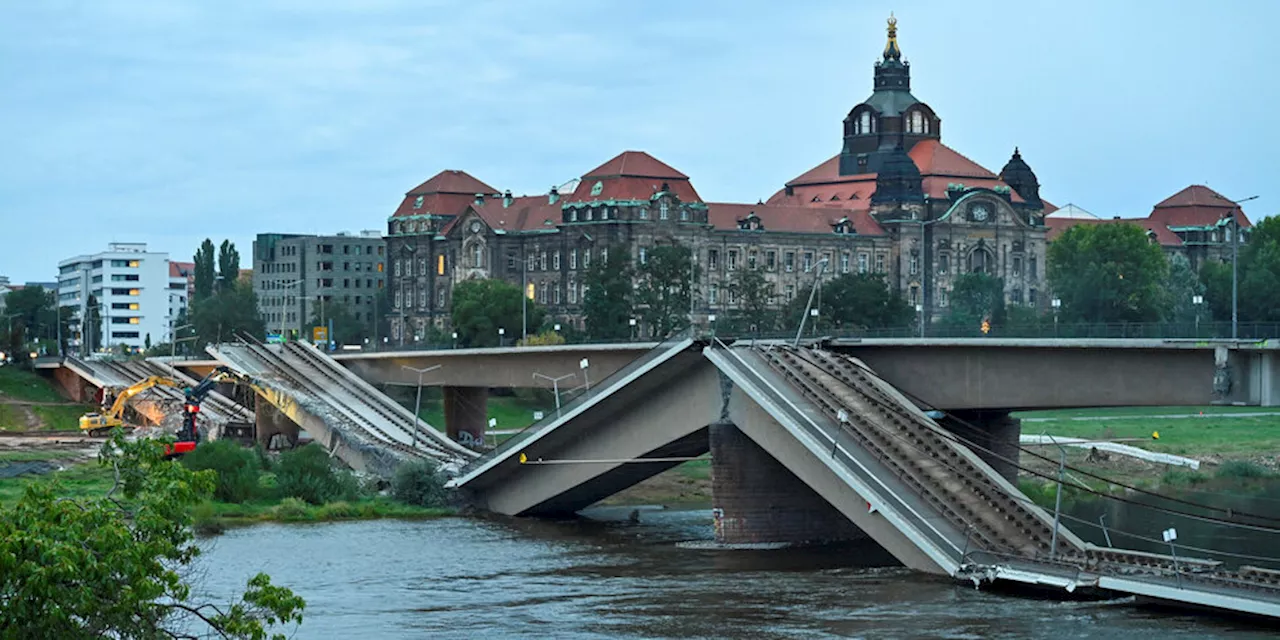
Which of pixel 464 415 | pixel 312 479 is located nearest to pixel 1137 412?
pixel 464 415

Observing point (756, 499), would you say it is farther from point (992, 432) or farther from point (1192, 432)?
point (1192, 432)

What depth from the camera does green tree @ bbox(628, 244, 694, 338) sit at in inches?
6939

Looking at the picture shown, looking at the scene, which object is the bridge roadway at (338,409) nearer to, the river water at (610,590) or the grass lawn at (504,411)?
the grass lawn at (504,411)

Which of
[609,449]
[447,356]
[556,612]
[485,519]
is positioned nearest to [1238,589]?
A: [556,612]

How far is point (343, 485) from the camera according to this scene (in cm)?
9062

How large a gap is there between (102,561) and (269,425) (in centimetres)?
8989

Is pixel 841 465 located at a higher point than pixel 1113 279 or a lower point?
lower

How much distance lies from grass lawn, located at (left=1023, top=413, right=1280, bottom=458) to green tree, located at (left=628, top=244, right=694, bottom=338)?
48053mm

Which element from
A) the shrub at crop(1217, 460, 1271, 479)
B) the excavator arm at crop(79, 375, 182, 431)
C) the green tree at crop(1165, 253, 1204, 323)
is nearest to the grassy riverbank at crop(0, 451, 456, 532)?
the excavator arm at crop(79, 375, 182, 431)

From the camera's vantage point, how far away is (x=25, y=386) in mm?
148875

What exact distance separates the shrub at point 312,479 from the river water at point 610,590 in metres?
6.45

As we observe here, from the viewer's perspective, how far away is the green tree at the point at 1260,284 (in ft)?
550

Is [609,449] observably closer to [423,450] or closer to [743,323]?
[423,450]

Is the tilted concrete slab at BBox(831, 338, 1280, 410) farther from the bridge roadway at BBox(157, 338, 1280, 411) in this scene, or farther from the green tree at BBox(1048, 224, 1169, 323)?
the green tree at BBox(1048, 224, 1169, 323)
